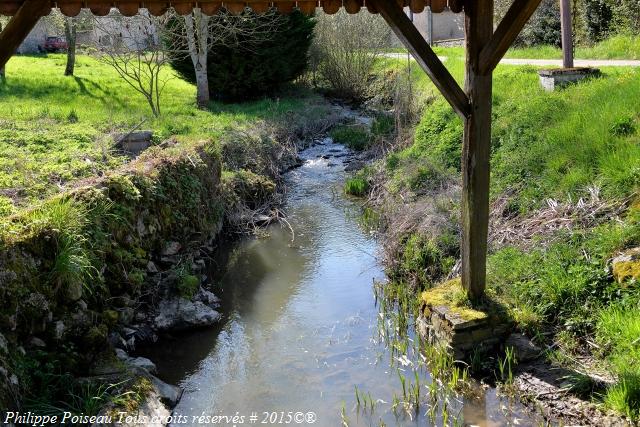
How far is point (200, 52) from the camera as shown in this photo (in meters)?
18.3

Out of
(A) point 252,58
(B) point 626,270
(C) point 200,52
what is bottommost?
(B) point 626,270

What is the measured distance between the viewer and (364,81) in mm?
22859

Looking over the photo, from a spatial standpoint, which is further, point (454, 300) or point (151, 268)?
point (151, 268)

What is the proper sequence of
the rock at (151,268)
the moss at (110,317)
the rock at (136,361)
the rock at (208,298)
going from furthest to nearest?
1. the rock at (208,298)
2. the rock at (151,268)
3. the moss at (110,317)
4. the rock at (136,361)

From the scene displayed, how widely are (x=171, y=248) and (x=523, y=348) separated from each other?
16.3 ft

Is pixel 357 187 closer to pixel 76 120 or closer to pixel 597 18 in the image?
pixel 76 120

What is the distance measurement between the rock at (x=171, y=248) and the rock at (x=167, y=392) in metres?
2.71

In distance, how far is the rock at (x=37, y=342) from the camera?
531 centimetres

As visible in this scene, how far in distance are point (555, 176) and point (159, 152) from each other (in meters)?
5.89

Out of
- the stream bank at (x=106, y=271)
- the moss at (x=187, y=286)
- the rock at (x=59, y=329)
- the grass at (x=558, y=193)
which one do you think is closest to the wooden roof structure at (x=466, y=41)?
the grass at (x=558, y=193)

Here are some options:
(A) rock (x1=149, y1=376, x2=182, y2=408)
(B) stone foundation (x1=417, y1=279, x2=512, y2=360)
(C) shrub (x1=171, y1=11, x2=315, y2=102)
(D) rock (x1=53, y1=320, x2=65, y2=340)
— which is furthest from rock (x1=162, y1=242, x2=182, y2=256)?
(C) shrub (x1=171, y1=11, x2=315, y2=102)

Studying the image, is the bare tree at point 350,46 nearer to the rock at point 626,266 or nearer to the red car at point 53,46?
the rock at point 626,266

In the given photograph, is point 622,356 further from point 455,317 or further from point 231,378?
point 231,378

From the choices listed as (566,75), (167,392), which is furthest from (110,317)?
(566,75)
